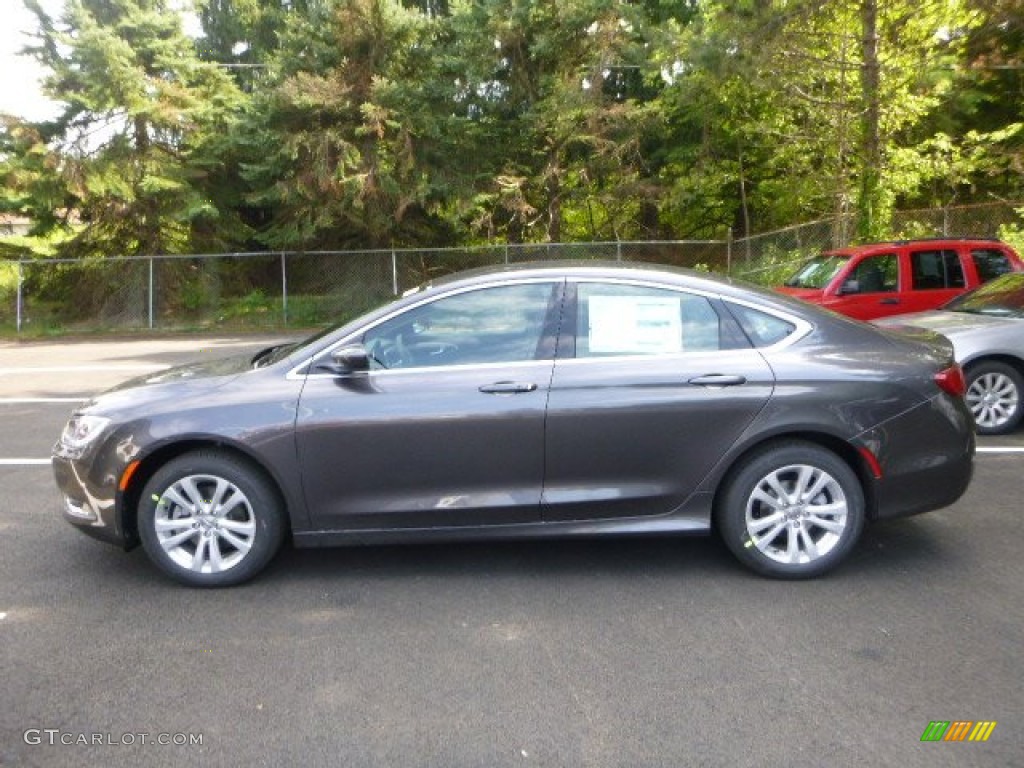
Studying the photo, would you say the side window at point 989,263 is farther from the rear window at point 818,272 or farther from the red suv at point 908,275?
the rear window at point 818,272

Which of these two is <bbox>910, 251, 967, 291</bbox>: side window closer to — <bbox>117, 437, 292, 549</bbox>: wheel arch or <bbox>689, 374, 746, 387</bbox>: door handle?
<bbox>689, 374, 746, 387</bbox>: door handle

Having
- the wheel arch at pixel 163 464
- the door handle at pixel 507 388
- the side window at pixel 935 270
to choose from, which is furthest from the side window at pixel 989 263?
the wheel arch at pixel 163 464

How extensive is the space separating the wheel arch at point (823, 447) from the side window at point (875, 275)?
22.3 feet

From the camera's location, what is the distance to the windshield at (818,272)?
1126cm

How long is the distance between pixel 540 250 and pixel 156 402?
18455mm

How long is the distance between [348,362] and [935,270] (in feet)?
29.4

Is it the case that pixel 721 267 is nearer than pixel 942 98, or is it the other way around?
pixel 942 98

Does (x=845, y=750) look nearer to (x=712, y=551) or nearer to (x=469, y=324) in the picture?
(x=712, y=551)

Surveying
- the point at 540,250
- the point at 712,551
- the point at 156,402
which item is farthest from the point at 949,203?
the point at 156,402

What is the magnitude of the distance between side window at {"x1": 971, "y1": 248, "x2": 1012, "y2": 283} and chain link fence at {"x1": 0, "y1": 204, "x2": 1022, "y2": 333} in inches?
419

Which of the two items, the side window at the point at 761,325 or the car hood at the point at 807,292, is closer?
the side window at the point at 761,325

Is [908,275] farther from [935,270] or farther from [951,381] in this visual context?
[951,381]

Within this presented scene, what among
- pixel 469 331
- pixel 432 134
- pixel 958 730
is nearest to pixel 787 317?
pixel 469 331

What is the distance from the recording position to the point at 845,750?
3.04 meters
